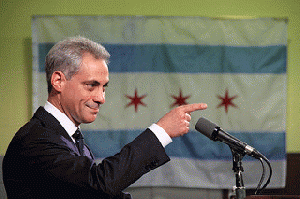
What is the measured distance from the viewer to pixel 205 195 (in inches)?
111

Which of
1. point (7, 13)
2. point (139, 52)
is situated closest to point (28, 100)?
point (7, 13)

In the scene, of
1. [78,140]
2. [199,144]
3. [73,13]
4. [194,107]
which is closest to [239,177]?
[194,107]

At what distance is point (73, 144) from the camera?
1237 mm

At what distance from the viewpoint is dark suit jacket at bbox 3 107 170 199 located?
99 cm

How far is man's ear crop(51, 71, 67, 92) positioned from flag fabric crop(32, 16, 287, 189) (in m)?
1.47

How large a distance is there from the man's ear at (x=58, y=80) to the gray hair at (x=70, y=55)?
0.06 feet

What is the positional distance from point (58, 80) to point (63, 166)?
1.22 feet

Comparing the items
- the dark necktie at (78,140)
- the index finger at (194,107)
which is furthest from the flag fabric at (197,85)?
the index finger at (194,107)

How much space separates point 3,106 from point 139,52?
1264 millimetres

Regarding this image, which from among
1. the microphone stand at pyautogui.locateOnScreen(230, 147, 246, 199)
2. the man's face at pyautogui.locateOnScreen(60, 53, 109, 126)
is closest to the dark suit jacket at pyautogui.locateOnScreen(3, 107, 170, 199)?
the man's face at pyautogui.locateOnScreen(60, 53, 109, 126)

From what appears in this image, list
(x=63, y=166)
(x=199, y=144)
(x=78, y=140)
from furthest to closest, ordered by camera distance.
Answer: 1. (x=199, y=144)
2. (x=78, y=140)
3. (x=63, y=166)

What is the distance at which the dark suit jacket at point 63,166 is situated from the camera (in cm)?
99

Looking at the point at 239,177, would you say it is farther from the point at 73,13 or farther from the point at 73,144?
the point at 73,13

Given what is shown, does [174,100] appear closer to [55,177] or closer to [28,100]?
[28,100]
